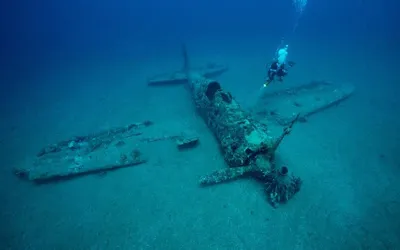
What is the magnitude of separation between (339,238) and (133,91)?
47.1 feet

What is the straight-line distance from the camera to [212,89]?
31.2 ft

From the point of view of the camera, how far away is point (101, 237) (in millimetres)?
5895

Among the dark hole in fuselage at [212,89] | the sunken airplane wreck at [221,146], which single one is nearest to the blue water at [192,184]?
the sunken airplane wreck at [221,146]

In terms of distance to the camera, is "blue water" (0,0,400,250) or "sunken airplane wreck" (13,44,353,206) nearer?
"blue water" (0,0,400,250)

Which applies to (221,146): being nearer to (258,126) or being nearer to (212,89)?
(258,126)

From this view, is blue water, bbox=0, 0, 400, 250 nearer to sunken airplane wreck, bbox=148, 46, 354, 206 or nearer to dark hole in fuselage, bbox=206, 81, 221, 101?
sunken airplane wreck, bbox=148, 46, 354, 206

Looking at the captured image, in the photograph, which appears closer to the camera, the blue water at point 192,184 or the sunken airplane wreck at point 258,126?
the blue water at point 192,184

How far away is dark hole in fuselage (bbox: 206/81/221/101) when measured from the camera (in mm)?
9392

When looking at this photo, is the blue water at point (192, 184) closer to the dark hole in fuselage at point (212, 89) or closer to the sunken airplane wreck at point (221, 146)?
the sunken airplane wreck at point (221, 146)

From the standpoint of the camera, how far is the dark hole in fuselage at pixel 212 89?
30.8 feet

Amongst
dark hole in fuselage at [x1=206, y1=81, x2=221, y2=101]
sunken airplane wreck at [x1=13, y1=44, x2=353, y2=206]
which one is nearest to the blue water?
sunken airplane wreck at [x1=13, y1=44, x2=353, y2=206]

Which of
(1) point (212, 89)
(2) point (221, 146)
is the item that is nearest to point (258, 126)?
(2) point (221, 146)

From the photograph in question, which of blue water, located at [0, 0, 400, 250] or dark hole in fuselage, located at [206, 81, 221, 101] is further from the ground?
dark hole in fuselage, located at [206, 81, 221, 101]

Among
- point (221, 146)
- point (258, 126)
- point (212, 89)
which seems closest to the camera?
point (258, 126)
